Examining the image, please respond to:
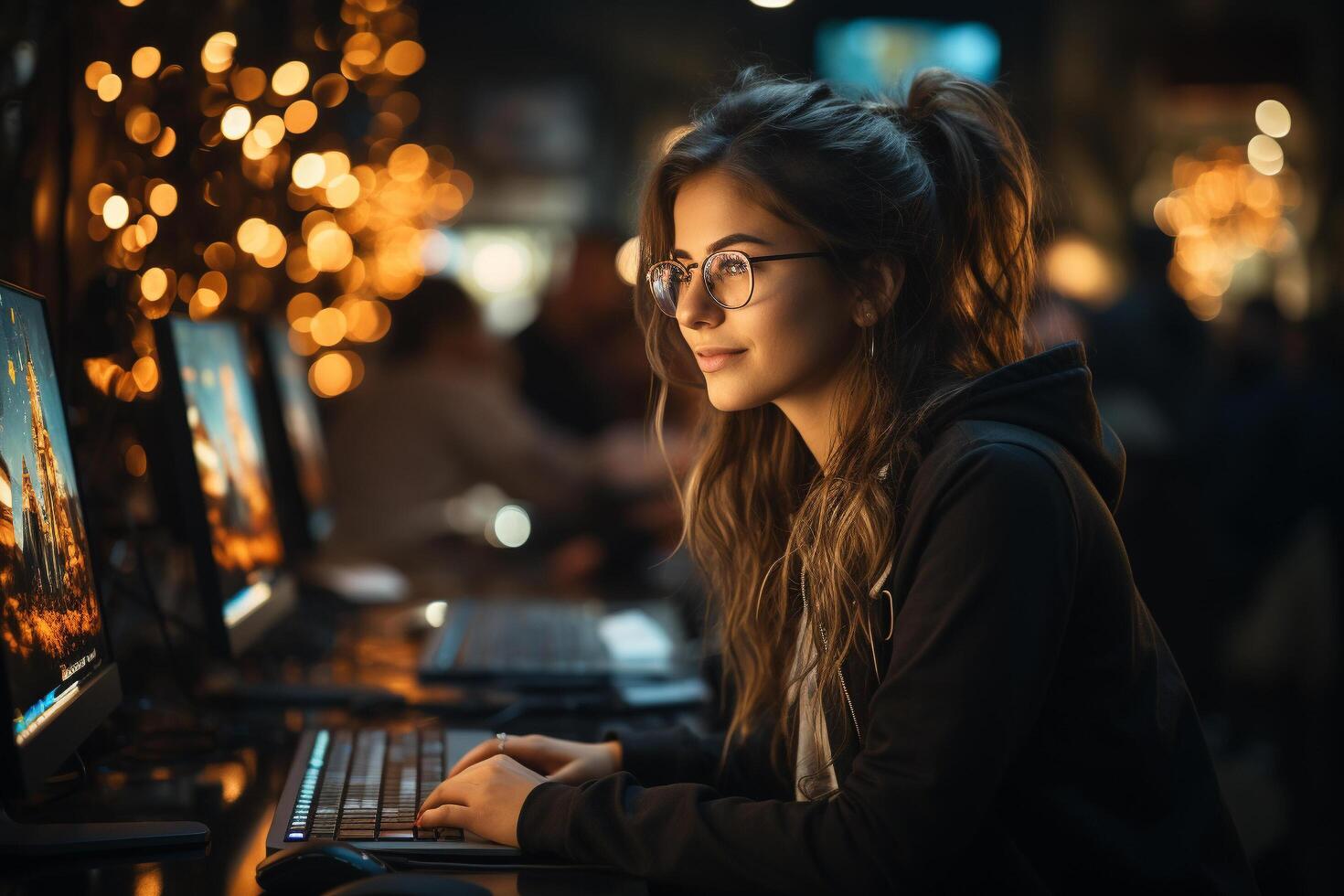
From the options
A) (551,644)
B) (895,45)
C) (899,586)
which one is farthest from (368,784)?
(895,45)

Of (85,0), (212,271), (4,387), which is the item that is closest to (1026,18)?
(212,271)

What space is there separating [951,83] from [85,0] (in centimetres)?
139

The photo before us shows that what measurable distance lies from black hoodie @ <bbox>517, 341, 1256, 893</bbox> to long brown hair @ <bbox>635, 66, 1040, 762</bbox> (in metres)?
0.07

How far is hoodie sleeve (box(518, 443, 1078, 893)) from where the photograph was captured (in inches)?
44.8

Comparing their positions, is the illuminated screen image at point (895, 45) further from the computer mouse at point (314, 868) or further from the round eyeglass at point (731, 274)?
the computer mouse at point (314, 868)

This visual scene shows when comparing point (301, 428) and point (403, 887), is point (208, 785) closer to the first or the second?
point (403, 887)

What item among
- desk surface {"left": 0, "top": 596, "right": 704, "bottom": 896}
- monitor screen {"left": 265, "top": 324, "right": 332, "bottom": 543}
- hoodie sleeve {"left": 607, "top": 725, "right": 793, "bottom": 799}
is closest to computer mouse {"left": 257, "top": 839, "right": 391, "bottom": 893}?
desk surface {"left": 0, "top": 596, "right": 704, "bottom": 896}

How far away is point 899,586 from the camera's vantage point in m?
1.26

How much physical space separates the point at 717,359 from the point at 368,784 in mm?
627

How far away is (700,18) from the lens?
8.99 m

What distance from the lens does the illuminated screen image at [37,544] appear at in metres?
1.15

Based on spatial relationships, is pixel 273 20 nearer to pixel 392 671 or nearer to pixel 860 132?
pixel 392 671

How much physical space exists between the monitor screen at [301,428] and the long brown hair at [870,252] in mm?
1271

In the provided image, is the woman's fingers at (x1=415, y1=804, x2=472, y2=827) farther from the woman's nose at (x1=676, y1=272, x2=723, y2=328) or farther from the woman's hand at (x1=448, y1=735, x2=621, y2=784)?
the woman's nose at (x1=676, y1=272, x2=723, y2=328)
